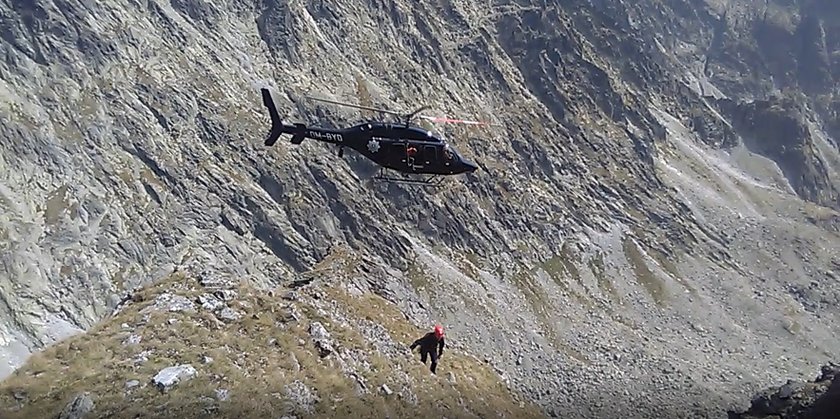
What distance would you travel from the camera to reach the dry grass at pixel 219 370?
21812 mm

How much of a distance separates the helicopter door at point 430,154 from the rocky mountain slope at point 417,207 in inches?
344

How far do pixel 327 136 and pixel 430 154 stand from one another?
598 centimetres

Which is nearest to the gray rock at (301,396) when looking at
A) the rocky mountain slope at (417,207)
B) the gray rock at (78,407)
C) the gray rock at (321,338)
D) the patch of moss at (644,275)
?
the rocky mountain slope at (417,207)

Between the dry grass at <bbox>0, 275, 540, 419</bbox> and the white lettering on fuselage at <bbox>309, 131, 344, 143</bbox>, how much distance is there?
8.28 meters

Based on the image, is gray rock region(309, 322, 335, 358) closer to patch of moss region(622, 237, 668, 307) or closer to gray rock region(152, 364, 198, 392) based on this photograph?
gray rock region(152, 364, 198, 392)

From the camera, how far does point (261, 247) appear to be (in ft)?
266

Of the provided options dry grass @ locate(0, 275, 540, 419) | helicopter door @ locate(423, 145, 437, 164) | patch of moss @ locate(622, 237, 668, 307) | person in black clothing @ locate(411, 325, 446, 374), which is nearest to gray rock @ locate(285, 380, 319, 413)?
dry grass @ locate(0, 275, 540, 419)

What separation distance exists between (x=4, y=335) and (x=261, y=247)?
3000 centimetres

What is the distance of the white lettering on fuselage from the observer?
34031mm

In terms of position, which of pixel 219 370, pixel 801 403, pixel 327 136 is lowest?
pixel 801 403

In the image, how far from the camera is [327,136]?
34688 mm

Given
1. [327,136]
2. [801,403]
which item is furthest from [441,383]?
[801,403]

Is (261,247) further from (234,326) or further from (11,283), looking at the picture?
(234,326)

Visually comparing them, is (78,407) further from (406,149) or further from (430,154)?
(430,154)
